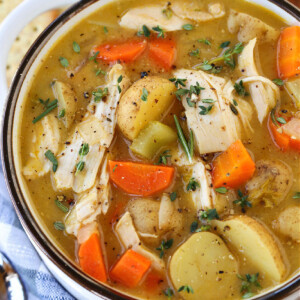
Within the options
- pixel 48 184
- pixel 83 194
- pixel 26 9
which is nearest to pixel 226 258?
pixel 83 194

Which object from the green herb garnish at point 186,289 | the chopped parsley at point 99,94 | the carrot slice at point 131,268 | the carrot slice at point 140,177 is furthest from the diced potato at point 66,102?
the green herb garnish at point 186,289

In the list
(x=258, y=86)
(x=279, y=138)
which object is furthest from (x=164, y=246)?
(x=258, y=86)

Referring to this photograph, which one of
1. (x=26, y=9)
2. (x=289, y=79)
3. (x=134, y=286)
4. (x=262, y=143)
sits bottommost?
(x=134, y=286)

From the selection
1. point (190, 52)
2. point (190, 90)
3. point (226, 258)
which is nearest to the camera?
point (226, 258)

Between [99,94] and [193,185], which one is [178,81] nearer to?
[99,94]

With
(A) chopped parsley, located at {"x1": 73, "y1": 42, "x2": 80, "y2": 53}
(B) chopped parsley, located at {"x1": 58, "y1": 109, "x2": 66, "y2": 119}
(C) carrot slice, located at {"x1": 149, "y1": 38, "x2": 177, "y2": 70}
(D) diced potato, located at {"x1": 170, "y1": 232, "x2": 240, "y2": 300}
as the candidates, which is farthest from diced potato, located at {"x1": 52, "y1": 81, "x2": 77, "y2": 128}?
(D) diced potato, located at {"x1": 170, "y1": 232, "x2": 240, "y2": 300}

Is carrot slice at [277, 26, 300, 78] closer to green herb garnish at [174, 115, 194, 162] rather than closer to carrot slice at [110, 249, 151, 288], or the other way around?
green herb garnish at [174, 115, 194, 162]

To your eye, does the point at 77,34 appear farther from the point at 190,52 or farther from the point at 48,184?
the point at 48,184
